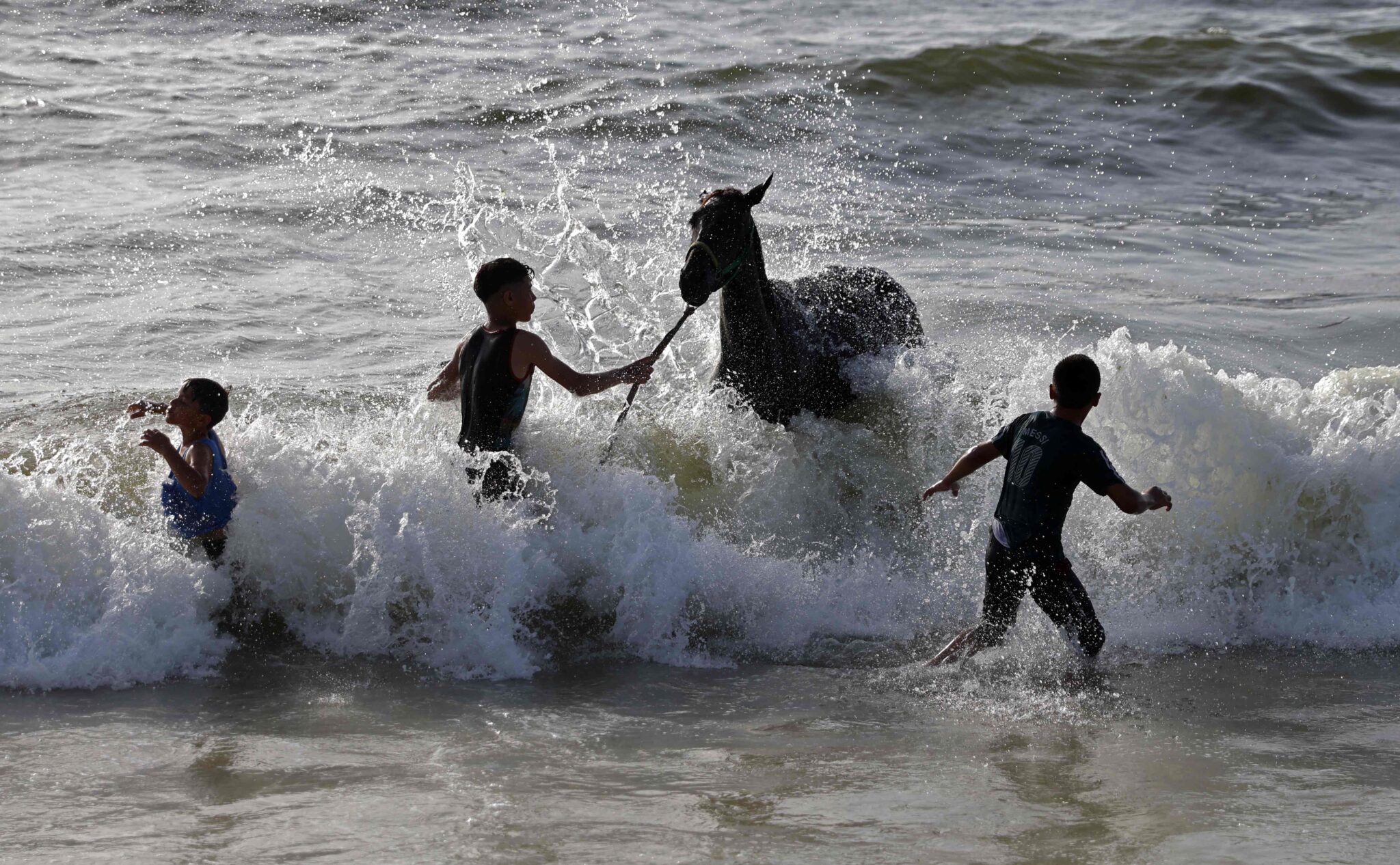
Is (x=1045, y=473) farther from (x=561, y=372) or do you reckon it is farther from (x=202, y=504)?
(x=202, y=504)

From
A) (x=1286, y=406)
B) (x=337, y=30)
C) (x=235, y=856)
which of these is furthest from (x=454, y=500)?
(x=337, y=30)

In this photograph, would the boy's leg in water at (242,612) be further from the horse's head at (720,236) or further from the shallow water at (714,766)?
the horse's head at (720,236)

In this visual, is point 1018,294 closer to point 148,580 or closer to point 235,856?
point 148,580

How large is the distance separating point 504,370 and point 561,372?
25 cm

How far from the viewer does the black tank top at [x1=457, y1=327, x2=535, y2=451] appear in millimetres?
5934

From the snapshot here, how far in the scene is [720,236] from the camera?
20.1 feet

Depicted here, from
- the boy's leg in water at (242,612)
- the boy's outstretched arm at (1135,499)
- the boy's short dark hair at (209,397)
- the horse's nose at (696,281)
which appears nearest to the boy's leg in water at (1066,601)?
A: the boy's outstretched arm at (1135,499)

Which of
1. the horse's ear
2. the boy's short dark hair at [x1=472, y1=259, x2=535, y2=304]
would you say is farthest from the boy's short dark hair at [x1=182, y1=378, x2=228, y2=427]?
the horse's ear

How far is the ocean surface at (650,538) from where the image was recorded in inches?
165

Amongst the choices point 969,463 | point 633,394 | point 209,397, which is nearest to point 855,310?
point 633,394

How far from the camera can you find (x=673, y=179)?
15.4 m

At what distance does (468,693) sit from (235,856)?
64.6 inches

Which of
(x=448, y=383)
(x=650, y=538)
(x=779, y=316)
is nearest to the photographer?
(x=650, y=538)

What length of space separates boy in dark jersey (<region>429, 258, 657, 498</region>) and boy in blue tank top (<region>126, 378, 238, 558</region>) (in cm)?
104
